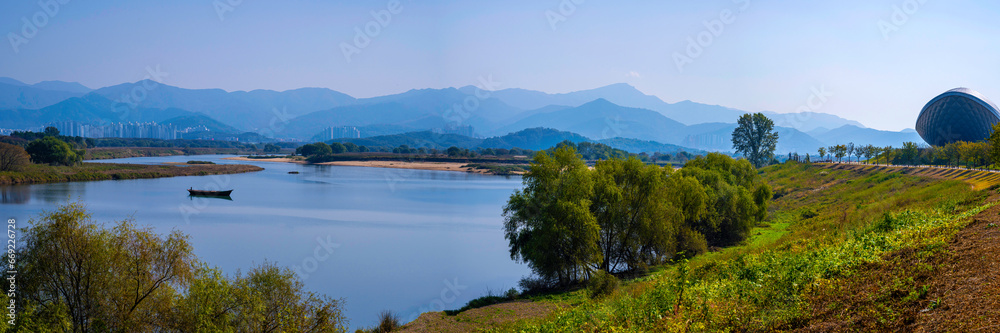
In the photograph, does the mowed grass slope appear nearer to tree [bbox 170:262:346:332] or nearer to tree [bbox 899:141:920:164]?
tree [bbox 170:262:346:332]

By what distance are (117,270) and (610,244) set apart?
19487 mm

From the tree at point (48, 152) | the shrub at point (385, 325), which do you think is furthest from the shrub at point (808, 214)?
the tree at point (48, 152)

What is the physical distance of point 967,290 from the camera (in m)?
7.03

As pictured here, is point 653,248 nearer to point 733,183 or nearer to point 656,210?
point 656,210

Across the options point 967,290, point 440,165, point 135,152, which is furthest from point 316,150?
point 967,290

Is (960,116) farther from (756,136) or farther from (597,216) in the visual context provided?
(597,216)

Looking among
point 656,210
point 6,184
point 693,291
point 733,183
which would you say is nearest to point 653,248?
point 656,210

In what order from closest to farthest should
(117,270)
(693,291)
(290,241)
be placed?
1. (693,291)
2. (117,270)
3. (290,241)

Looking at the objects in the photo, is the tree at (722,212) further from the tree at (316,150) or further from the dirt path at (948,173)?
the tree at (316,150)

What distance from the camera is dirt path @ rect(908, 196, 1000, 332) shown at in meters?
6.14

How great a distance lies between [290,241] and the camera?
3341 centimetres

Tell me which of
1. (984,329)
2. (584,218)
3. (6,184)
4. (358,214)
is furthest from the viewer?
(6,184)

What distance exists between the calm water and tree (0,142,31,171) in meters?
8.70

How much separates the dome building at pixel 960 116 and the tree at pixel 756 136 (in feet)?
80.6
